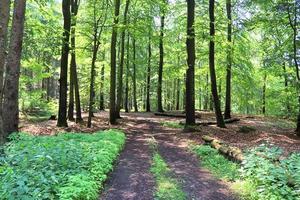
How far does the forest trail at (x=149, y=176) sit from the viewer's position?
24.6 ft

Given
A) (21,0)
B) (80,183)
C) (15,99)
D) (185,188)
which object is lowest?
(185,188)

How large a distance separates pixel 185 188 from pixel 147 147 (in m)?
5.45

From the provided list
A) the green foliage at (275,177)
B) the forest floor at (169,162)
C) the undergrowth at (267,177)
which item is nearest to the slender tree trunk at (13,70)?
the forest floor at (169,162)

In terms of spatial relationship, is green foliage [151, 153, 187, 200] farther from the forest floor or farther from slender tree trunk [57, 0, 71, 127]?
slender tree trunk [57, 0, 71, 127]

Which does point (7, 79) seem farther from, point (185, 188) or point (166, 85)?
point (166, 85)

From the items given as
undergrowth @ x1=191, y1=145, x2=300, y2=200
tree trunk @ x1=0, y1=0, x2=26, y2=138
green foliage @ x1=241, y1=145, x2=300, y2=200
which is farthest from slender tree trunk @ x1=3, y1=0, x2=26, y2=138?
green foliage @ x1=241, y1=145, x2=300, y2=200

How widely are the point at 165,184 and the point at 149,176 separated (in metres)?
0.85

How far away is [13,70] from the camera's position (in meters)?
11.5

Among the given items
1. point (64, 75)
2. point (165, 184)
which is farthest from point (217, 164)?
point (64, 75)

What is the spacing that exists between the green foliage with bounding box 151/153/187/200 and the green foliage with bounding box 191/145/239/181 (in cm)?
134

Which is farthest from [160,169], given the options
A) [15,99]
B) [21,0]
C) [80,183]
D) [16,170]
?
[21,0]

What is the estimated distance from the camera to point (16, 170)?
5.99 metres

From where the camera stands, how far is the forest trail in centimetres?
749

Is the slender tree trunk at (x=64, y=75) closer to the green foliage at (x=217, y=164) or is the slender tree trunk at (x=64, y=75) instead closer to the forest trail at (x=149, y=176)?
the forest trail at (x=149, y=176)
